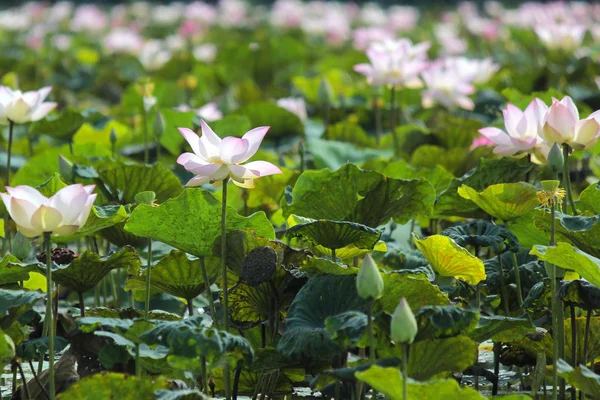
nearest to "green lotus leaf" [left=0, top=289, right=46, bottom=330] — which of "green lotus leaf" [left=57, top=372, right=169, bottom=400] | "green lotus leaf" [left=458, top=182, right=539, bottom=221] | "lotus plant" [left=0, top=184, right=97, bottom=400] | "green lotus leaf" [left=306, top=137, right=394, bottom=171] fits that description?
"lotus plant" [left=0, top=184, right=97, bottom=400]

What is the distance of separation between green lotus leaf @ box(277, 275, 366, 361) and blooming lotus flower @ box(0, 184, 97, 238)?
1.12 ft

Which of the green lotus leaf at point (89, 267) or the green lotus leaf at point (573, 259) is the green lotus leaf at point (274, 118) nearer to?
the green lotus leaf at point (89, 267)

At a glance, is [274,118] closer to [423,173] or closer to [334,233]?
[423,173]

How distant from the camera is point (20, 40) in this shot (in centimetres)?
742

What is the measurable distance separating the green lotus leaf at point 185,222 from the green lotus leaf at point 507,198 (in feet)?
1.48

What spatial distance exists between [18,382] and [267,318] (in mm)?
522

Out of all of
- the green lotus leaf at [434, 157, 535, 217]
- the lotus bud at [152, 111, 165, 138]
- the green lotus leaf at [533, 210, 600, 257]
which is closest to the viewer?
the green lotus leaf at [533, 210, 600, 257]

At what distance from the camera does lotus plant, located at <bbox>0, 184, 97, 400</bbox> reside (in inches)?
57.1

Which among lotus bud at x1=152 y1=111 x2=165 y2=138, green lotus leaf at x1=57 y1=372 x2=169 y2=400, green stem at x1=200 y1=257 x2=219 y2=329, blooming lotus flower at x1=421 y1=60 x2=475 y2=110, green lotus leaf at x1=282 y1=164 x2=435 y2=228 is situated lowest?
green lotus leaf at x1=57 y1=372 x2=169 y2=400

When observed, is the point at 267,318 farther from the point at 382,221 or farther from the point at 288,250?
the point at 382,221

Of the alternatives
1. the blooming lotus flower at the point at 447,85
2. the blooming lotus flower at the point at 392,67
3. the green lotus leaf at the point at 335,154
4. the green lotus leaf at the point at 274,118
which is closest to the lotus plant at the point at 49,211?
the green lotus leaf at the point at 335,154

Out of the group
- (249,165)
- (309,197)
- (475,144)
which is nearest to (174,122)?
(475,144)

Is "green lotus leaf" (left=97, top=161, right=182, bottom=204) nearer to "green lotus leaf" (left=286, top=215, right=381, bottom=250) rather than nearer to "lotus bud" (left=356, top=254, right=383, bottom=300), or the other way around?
"green lotus leaf" (left=286, top=215, right=381, bottom=250)

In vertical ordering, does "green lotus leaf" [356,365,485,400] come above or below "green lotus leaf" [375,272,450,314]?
below
